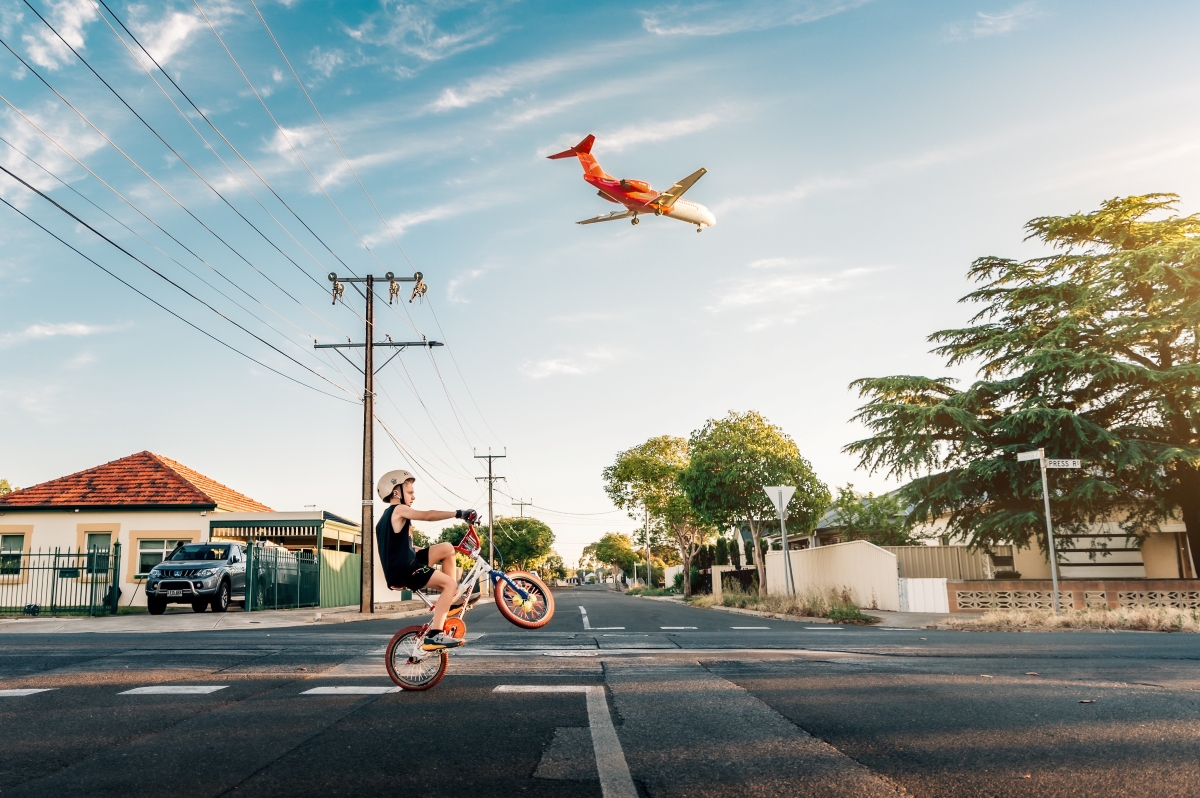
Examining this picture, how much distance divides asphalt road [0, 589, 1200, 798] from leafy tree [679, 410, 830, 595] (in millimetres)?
23364

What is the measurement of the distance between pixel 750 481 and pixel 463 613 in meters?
26.8

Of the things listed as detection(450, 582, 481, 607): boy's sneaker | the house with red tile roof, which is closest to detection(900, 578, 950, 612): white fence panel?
detection(450, 582, 481, 607): boy's sneaker

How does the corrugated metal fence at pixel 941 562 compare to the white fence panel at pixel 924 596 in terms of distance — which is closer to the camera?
the white fence panel at pixel 924 596

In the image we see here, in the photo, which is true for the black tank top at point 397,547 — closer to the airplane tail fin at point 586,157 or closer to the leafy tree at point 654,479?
the airplane tail fin at point 586,157

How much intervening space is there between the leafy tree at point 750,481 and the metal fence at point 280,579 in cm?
1444

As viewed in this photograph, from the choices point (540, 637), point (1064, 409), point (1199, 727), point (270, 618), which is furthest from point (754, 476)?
point (1199, 727)

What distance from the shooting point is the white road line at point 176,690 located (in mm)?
6906

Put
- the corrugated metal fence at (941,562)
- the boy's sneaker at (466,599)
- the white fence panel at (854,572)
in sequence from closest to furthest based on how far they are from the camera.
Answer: the boy's sneaker at (466,599) → the white fence panel at (854,572) → the corrugated metal fence at (941,562)

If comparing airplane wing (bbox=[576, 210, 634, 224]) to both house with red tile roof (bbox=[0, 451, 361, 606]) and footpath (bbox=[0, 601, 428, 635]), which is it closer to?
footpath (bbox=[0, 601, 428, 635])

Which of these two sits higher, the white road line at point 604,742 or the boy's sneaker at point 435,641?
the boy's sneaker at point 435,641

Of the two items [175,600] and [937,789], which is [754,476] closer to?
[175,600]

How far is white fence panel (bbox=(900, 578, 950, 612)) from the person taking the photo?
71.6ft

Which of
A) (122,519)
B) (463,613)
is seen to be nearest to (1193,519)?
(463,613)

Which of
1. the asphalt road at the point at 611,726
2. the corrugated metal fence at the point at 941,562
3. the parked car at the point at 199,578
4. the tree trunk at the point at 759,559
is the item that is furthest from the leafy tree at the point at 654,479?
the asphalt road at the point at 611,726
